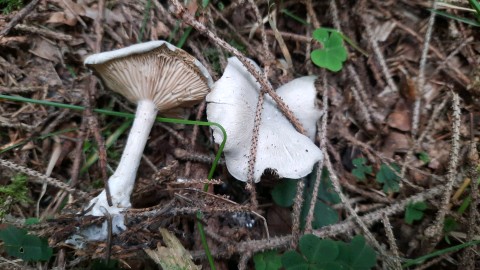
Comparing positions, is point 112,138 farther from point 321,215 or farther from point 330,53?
point 330,53

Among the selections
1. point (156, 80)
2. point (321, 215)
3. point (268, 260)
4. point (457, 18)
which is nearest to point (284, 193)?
point (321, 215)

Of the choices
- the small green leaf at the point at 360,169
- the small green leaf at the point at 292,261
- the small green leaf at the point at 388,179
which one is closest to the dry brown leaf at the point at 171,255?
the small green leaf at the point at 292,261

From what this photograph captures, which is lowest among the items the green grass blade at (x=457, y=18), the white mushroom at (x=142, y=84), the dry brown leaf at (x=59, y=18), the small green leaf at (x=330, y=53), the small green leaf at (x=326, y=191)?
the small green leaf at (x=326, y=191)

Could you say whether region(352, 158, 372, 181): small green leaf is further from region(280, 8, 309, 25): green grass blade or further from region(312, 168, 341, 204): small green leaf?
region(280, 8, 309, 25): green grass blade

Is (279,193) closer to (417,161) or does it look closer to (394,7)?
(417,161)

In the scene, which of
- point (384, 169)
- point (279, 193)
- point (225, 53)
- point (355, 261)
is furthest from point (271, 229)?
point (225, 53)

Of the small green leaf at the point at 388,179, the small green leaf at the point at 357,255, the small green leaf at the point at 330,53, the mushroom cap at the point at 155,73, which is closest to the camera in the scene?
the small green leaf at the point at 357,255

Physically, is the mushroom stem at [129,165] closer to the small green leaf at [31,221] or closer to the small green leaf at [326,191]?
the small green leaf at [31,221]
